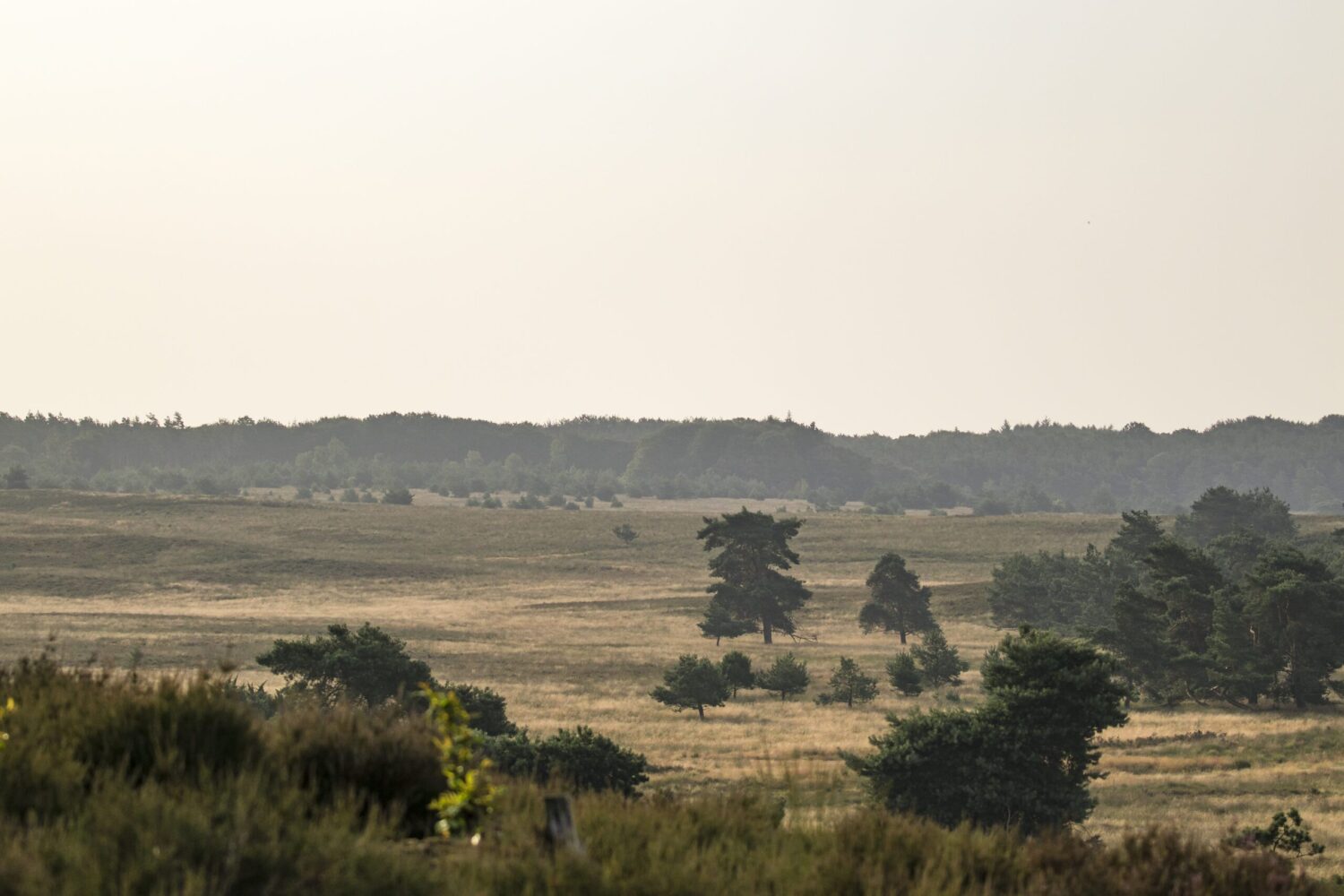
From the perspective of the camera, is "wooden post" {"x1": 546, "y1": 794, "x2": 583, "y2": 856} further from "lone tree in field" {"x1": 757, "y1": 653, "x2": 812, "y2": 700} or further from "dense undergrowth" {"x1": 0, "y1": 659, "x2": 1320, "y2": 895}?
"lone tree in field" {"x1": 757, "y1": 653, "x2": 812, "y2": 700}

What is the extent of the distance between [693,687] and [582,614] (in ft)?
130

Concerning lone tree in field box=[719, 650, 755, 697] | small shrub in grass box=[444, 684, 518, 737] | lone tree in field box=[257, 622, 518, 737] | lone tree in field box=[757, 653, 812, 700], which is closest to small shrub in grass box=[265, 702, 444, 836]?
small shrub in grass box=[444, 684, 518, 737]

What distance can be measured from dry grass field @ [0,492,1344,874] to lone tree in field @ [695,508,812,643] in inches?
82.6

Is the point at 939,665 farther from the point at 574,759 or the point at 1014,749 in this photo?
the point at 574,759

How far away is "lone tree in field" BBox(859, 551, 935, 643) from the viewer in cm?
7775

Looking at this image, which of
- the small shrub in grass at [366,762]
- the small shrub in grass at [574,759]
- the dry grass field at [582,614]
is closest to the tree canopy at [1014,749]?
the dry grass field at [582,614]

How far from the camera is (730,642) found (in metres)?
79.1

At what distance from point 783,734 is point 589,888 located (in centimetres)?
3846

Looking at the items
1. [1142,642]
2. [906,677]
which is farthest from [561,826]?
[1142,642]

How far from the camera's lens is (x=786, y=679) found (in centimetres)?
5581

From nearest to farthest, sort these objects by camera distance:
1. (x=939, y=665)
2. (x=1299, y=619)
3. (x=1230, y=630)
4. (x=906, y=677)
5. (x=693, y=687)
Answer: (x=1299, y=619) < (x=1230, y=630) < (x=693, y=687) < (x=906, y=677) < (x=939, y=665)

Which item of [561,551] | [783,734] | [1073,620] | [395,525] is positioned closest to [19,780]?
[783,734]

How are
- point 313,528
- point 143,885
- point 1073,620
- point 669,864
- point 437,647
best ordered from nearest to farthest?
point 143,885 < point 669,864 < point 437,647 < point 1073,620 < point 313,528

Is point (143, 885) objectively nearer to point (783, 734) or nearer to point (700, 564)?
point (783, 734)
